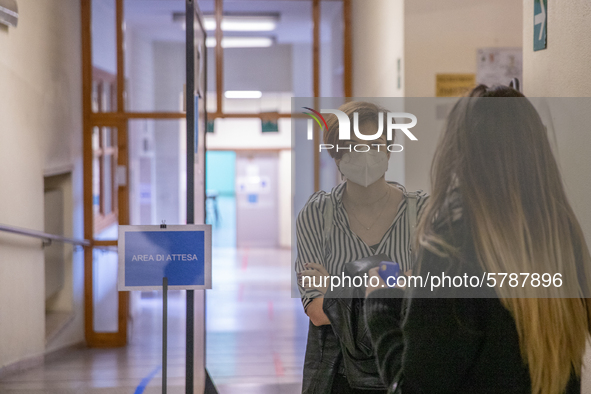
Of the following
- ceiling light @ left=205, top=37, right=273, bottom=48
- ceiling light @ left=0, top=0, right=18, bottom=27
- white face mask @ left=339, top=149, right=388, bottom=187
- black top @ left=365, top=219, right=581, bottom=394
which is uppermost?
ceiling light @ left=205, top=37, right=273, bottom=48

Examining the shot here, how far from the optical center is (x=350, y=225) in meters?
1.83

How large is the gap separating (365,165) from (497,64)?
1044mm

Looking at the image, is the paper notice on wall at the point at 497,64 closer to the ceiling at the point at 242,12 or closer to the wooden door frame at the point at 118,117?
the wooden door frame at the point at 118,117

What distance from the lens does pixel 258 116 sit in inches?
215

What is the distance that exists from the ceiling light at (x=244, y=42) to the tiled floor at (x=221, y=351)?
290cm

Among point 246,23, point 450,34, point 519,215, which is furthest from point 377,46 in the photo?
point 519,215

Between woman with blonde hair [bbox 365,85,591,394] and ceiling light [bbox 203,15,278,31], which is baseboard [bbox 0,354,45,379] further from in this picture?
ceiling light [bbox 203,15,278,31]

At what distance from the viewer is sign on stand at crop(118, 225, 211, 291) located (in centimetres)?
207

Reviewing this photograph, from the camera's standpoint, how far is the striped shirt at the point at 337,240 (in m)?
1.81

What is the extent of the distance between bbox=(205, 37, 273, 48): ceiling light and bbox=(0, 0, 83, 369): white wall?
1.45m

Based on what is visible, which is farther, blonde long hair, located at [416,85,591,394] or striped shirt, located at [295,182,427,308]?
striped shirt, located at [295,182,427,308]

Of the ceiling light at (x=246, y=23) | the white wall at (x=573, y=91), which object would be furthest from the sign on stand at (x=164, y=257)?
the ceiling light at (x=246, y=23)

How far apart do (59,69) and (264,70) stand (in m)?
2.03

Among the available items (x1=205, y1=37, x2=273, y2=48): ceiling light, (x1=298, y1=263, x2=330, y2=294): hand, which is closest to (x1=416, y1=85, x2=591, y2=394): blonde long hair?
(x1=298, y1=263, x2=330, y2=294): hand
